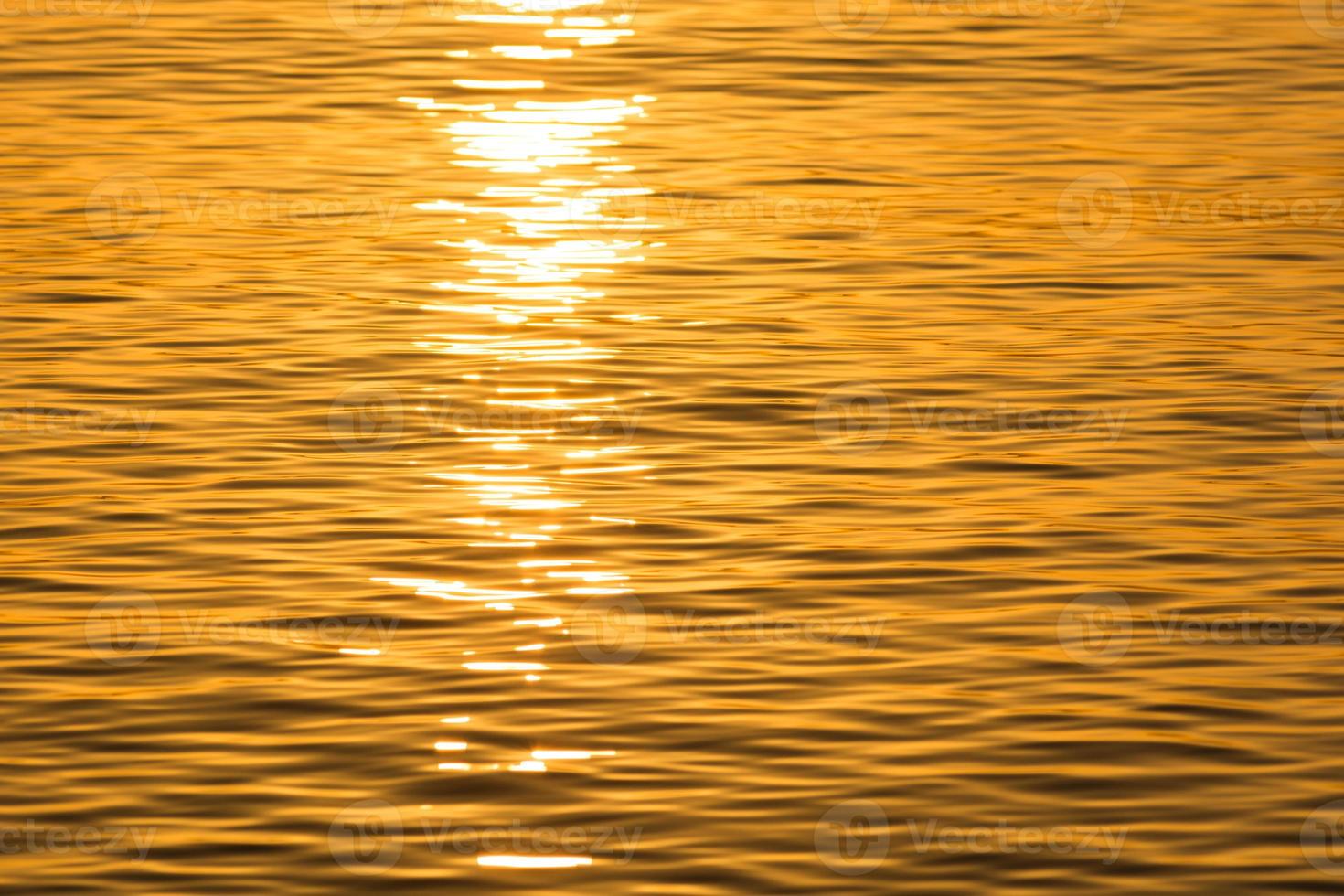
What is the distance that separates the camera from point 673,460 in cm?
1080

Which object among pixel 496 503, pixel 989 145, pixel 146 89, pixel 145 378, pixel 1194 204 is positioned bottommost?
pixel 496 503

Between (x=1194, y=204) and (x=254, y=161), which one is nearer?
(x=1194, y=204)

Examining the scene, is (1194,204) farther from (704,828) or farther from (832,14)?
(704,828)

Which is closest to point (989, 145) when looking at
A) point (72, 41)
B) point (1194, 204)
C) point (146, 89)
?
point (1194, 204)

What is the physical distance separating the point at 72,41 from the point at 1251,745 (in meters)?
13.6

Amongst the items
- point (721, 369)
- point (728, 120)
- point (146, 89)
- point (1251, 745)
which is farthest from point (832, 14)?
point (1251, 745)

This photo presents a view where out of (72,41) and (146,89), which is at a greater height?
(72,41)

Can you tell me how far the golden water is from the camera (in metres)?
7.59

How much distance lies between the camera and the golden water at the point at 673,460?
299 inches

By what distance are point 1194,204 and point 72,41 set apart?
9313mm

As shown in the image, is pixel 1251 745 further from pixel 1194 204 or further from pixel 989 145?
pixel 989 145

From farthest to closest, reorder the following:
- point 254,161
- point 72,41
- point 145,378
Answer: point 72,41
point 254,161
point 145,378

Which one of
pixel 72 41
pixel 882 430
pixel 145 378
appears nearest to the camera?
pixel 882 430

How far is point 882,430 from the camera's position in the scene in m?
11.1
